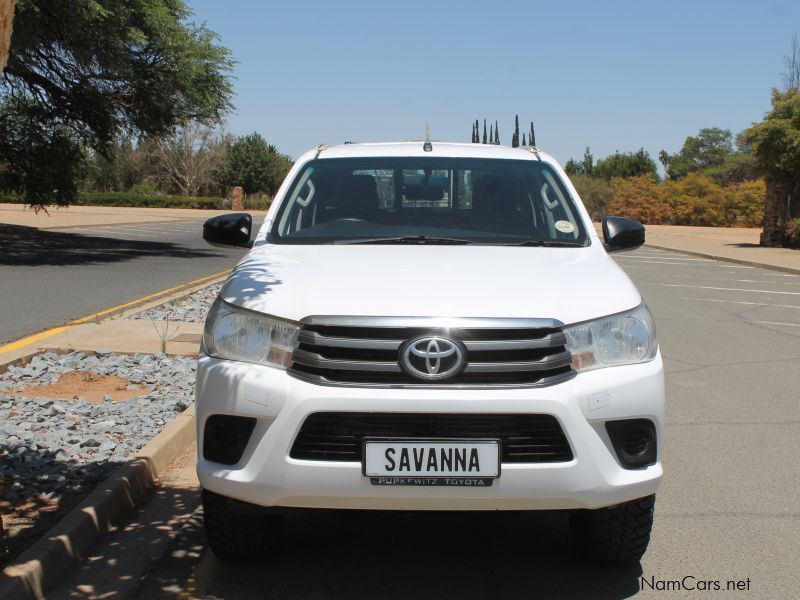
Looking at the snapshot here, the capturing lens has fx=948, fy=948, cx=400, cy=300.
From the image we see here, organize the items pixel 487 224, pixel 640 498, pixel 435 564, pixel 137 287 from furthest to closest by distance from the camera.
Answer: pixel 137 287 < pixel 487 224 < pixel 435 564 < pixel 640 498

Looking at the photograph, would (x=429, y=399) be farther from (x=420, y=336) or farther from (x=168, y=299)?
(x=168, y=299)

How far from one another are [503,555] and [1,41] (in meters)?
2.96

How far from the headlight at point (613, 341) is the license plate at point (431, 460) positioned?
1.64ft

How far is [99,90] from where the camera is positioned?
2255 centimetres

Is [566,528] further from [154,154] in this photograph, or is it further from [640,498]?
[154,154]

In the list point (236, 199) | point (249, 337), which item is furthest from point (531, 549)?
point (236, 199)

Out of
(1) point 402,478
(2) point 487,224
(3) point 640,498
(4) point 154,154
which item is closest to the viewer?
(1) point 402,478

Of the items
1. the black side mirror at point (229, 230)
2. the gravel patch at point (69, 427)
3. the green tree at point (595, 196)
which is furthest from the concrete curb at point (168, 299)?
the green tree at point (595, 196)

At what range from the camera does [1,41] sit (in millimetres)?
3463

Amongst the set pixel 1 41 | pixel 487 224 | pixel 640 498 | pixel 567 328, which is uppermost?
pixel 1 41

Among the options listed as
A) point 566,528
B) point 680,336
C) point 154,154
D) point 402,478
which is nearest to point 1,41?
point 402,478

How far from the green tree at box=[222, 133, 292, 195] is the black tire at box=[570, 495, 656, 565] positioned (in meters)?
83.2

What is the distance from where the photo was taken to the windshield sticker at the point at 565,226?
5035 millimetres

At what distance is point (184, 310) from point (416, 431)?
367 inches
